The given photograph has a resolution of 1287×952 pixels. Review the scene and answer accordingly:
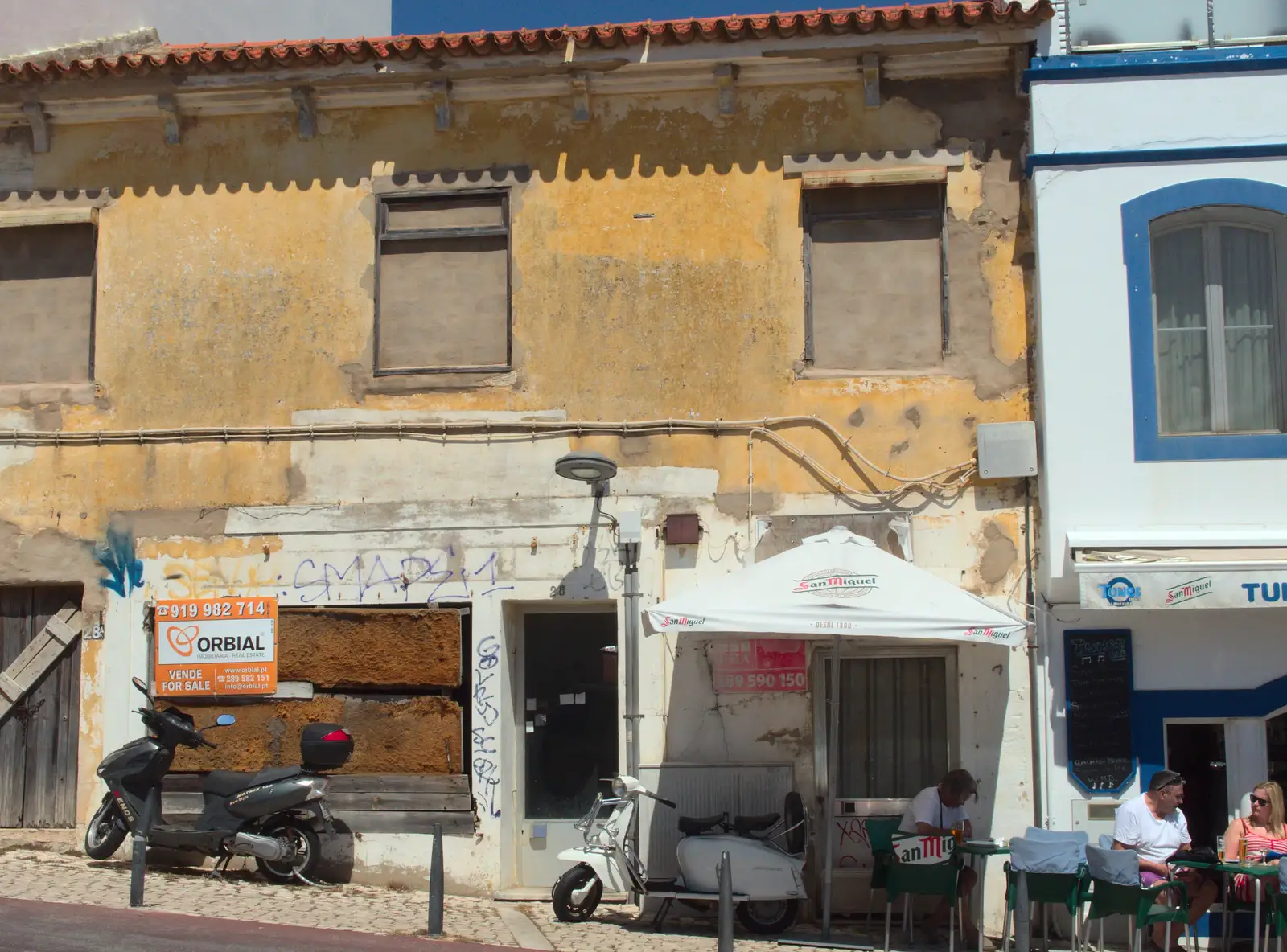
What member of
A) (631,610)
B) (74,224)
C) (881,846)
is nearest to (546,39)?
(74,224)

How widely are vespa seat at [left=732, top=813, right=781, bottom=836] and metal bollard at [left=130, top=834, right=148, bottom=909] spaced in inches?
162

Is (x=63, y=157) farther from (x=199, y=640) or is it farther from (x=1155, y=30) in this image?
(x=1155, y=30)

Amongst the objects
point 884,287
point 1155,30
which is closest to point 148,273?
point 884,287

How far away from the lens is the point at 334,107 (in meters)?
11.7

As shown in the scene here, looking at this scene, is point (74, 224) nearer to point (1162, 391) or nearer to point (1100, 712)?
point (1162, 391)

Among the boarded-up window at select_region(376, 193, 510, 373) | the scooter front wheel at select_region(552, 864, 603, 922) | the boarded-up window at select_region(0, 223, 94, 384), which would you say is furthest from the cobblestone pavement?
the boarded-up window at select_region(376, 193, 510, 373)

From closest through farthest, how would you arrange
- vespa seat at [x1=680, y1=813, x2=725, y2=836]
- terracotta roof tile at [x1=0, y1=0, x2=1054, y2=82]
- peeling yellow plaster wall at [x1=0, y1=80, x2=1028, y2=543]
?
vespa seat at [x1=680, y1=813, x2=725, y2=836] → terracotta roof tile at [x1=0, y1=0, x2=1054, y2=82] → peeling yellow plaster wall at [x1=0, y1=80, x2=1028, y2=543]

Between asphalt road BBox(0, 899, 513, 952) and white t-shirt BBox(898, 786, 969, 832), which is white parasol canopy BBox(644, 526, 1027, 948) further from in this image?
asphalt road BBox(0, 899, 513, 952)

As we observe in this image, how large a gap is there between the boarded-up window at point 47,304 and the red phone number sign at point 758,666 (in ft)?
19.4

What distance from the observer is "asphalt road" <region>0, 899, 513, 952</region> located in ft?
26.5

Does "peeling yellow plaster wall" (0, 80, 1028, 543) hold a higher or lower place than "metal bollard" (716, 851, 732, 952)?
higher

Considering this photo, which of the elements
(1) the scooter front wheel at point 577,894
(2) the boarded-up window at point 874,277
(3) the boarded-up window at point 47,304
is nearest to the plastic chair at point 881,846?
(1) the scooter front wheel at point 577,894

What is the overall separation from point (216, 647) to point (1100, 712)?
697 centimetres

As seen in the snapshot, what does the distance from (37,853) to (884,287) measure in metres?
8.14
